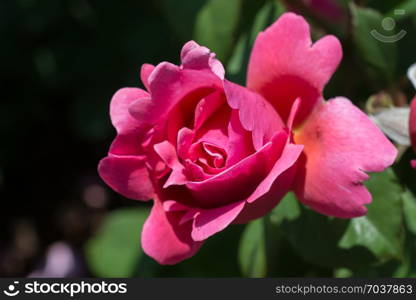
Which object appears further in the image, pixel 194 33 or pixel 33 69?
pixel 33 69

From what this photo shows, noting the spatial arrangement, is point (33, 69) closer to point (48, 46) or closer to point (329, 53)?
point (48, 46)

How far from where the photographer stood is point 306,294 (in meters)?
0.99

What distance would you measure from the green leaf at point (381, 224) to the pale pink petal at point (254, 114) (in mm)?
197

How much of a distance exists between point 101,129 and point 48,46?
262 millimetres

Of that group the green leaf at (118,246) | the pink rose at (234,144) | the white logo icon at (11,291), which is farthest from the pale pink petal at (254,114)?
the green leaf at (118,246)

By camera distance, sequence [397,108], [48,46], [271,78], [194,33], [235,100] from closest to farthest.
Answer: [235,100], [271,78], [397,108], [194,33], [48,46]

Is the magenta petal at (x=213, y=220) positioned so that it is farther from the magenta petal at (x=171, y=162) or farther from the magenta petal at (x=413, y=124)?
the magenta petal at (x=413, y=124)

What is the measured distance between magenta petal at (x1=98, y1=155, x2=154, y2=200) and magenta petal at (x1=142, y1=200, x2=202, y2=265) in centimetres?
3

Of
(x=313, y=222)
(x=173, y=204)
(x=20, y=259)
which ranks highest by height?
(x=173, y=204)

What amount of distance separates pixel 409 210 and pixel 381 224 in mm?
78

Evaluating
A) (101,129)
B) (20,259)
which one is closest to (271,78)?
(101,129)

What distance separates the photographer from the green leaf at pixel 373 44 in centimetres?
95

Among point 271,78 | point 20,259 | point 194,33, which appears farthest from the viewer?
point 20,259

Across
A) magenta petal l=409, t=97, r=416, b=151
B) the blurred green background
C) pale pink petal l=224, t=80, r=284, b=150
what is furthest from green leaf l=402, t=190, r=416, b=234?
pale pink petal l=224, t=80, r=284, b=150
